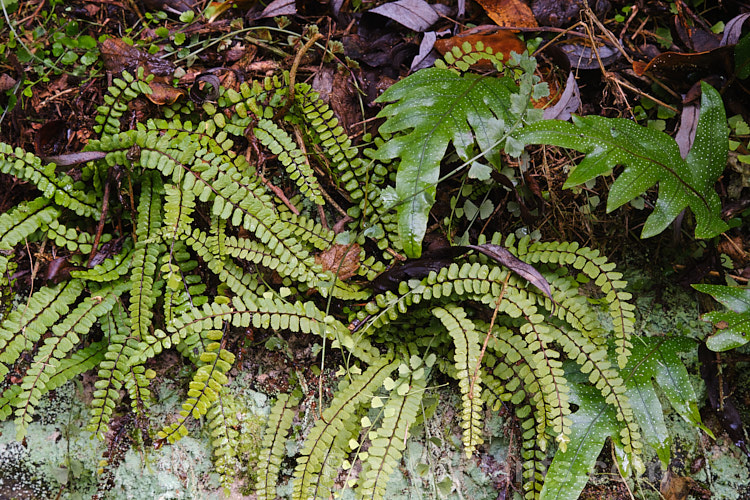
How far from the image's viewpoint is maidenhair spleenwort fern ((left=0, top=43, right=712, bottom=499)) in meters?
2.04

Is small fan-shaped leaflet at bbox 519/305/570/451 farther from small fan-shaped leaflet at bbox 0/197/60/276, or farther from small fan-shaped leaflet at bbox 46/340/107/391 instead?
small fan-shaped leaflet at bbox 0/197/60/276

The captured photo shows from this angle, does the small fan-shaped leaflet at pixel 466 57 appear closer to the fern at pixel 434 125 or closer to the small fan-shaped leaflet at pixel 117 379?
the fern at pixel 434 125

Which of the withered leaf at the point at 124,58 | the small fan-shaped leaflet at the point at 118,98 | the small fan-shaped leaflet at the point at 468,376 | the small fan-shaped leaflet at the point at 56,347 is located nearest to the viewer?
the small fan-shaped leaflet at the point at 468,376

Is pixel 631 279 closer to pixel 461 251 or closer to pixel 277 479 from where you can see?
pixel 461 251

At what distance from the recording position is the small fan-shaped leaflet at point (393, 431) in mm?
1995

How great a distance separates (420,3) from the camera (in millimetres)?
2525

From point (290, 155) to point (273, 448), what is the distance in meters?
1.36

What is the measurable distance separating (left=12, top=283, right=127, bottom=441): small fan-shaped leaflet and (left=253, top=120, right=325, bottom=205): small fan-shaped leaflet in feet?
3.17

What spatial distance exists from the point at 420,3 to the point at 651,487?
268 centimetres

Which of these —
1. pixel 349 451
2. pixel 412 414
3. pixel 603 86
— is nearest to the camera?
pixel 412 414

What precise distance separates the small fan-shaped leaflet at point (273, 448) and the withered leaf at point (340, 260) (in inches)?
25.6

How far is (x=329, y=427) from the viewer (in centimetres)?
209

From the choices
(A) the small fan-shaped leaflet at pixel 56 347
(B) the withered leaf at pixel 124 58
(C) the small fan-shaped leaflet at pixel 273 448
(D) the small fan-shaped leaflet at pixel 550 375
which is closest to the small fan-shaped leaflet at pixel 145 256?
(A) the small fan-shaped leaflet at pixel 56 347

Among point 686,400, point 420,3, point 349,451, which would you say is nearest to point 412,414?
point 349,451
